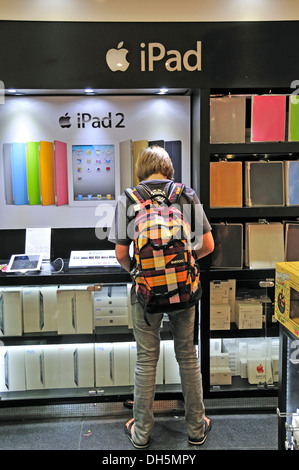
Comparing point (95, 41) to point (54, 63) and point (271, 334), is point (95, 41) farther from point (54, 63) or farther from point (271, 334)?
point (271, 334)

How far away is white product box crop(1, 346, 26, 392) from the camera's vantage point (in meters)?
3.05

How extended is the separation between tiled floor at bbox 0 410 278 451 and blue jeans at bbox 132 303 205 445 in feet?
0.42

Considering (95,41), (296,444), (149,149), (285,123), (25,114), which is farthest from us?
(25,114)

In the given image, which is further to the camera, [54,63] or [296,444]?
[54,63]

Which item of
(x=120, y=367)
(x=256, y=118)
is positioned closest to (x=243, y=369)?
(x=120, y=367)

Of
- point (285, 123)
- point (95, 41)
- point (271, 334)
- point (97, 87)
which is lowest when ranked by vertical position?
point (271, 334)

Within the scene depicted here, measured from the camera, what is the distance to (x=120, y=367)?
309cm

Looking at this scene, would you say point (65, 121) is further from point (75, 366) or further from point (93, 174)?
point (75, 366)

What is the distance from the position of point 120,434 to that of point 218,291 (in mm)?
1102

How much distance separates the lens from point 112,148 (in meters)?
3.25

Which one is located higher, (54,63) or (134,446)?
(54,63)

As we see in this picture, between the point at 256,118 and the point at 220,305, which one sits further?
the point at 220,305

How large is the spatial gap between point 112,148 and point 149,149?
767 mm
